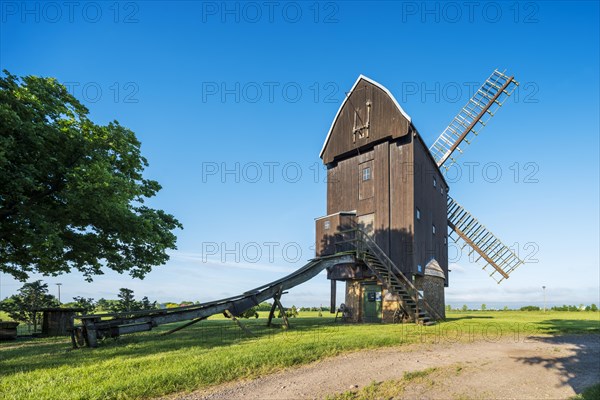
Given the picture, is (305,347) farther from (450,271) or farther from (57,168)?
(450,271)

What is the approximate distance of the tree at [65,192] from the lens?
1590 cm

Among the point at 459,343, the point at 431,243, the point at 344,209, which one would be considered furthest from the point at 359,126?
the point at 459,343

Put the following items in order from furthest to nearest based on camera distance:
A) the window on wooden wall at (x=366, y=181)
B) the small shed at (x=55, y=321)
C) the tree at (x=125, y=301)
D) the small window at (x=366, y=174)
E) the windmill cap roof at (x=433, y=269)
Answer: the tree at (x=125, y=301), the small window at (x=366, y=174), the window on wooden wall at (x=366, y=181), the windmill cap roof at (x=433, y=269), the small shed at (x=55, y=321)

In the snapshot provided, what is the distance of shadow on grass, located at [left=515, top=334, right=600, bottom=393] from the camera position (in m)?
8.29

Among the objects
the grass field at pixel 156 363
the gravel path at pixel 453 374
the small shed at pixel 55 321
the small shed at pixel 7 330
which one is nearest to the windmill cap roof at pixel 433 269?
the grass field at pixel 156 363

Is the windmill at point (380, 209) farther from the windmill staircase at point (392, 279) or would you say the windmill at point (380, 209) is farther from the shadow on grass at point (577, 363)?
the shadow on grass at point (577, 363)

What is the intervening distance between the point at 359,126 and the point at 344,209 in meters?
5.88

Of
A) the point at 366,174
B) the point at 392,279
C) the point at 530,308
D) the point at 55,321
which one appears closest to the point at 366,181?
the point at 366,174

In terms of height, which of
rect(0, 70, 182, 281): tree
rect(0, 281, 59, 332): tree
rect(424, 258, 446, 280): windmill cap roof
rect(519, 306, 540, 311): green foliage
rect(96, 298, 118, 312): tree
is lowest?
rect(519, 306, 540, 311): green foliage

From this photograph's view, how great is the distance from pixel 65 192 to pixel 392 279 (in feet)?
57.5

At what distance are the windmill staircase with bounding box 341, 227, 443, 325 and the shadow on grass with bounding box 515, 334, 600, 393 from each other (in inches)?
333

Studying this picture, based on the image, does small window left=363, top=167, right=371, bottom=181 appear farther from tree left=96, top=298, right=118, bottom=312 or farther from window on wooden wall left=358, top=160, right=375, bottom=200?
tree left=96, top=298, right=118, bottom=312

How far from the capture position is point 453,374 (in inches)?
346

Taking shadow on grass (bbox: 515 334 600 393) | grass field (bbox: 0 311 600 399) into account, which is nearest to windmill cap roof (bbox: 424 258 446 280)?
grass field (bbox: 0 311 600 399)
